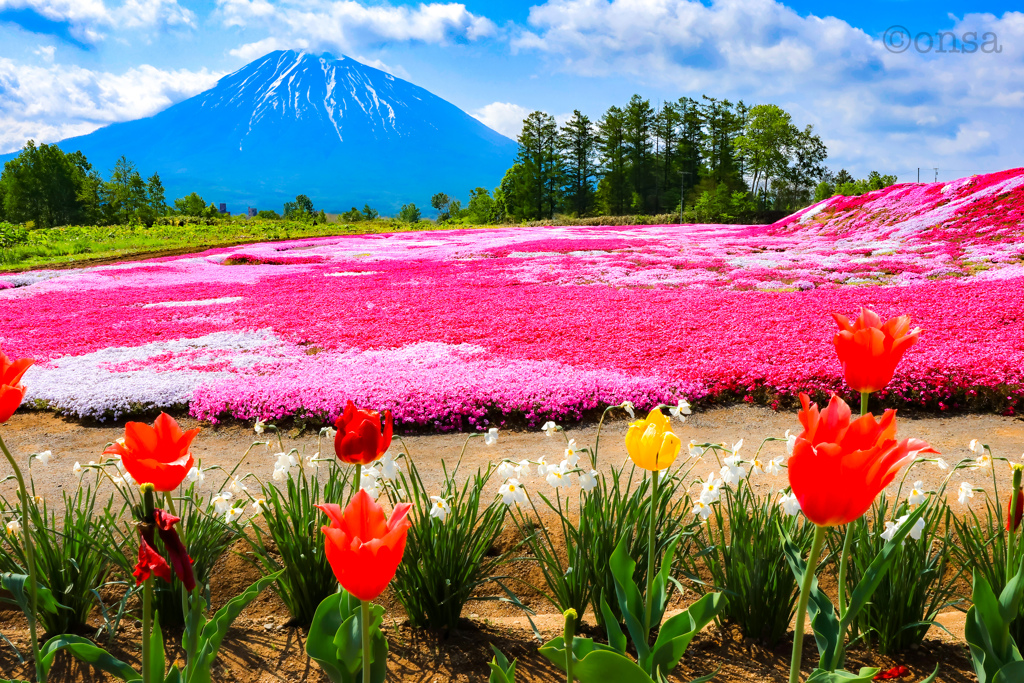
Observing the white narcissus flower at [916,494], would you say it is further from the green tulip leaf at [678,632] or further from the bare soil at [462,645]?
the green tulip leaf at [678,632]

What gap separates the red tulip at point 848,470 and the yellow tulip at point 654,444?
0.66 meters

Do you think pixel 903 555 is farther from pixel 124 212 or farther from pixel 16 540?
pixel 124 212

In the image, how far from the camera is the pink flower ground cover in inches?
288

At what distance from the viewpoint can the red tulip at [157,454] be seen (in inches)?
63.1

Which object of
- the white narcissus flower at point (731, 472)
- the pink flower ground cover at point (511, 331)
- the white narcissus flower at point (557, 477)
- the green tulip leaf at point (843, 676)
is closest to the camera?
the green tulip leaf at point (843, 676)

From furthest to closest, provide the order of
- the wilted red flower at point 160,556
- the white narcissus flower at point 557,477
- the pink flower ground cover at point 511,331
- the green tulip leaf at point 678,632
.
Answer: the pink flower ground cover at point 511,331, the white narcissus flower at point 557,477, the green tulip leaf at point 678,632, the wilted red flower at point 160,556

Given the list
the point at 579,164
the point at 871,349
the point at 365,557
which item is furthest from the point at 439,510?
the point at 579,164

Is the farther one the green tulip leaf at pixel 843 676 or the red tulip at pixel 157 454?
the red tulip at pixel 157 454

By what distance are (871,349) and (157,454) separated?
212cm

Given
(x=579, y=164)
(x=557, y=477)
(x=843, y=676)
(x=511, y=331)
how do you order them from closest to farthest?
(x=843, y=676)
(x=557, y=477)
(x=511, y=331)
(x=579, y=164)

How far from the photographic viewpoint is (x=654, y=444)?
6.48ft

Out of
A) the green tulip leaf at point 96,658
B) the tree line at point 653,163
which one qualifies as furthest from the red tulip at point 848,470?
the tree line at point 653,163

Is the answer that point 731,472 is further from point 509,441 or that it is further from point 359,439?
point 509,441

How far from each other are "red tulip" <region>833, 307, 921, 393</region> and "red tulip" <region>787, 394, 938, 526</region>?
662 mm
